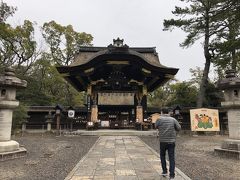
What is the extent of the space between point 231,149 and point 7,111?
835 centimetres

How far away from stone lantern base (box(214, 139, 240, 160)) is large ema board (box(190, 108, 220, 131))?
7.64 meters

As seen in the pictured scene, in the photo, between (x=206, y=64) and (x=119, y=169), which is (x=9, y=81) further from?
(x=206, y=64)

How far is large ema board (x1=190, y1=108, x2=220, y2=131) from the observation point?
15.7 metres

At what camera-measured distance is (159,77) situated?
17750mm

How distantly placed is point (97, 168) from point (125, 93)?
12.7 m

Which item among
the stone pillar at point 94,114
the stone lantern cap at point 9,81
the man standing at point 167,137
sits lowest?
the man standing at point 167,137

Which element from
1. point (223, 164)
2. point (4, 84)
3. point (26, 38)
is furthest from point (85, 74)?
point (26, 38)

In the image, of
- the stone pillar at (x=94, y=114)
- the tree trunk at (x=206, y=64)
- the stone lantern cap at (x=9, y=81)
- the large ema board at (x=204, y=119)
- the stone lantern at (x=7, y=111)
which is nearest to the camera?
the stone lantern at (x=7, y=111)

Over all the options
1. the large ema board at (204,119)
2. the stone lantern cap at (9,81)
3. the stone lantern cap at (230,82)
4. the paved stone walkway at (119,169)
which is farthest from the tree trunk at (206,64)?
the stone lantern cap at (9,81)

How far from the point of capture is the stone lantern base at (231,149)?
757 cm

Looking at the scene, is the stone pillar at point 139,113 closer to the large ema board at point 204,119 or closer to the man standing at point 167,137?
the large ema board at point 204,119

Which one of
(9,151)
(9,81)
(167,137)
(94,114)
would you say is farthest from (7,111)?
(94,114)

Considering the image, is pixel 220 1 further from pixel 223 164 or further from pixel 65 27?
A: pixel 65 27

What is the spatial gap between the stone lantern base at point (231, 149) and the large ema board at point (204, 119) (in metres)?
7.64
